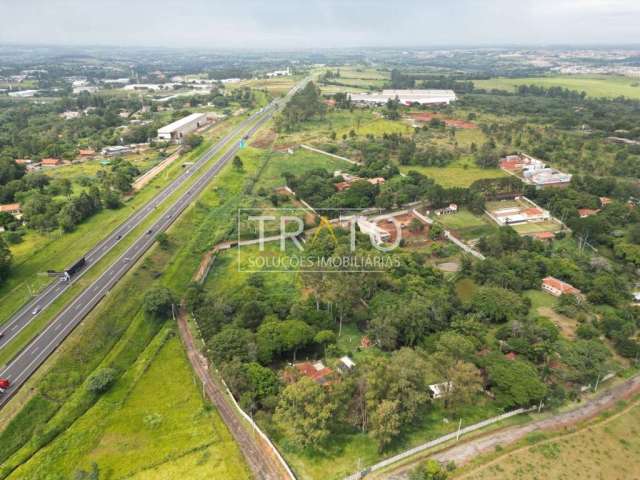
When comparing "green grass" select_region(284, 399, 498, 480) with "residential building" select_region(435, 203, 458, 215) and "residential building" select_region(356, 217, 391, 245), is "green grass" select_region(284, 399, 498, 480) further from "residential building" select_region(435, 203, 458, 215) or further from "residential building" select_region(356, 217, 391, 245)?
"residential building" select_region(435, 203, 458, 215)

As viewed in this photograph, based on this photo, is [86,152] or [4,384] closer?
[4,384]

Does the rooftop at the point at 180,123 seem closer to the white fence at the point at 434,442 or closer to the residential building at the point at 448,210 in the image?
the residential building at the point at 448,210

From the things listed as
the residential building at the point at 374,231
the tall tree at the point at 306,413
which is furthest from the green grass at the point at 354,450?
the residential building at the point at 374,231

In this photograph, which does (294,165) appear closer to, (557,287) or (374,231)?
(374,231)

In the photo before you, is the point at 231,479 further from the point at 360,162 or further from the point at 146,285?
the point at 360,162

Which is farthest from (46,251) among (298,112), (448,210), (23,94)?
(23,94)
